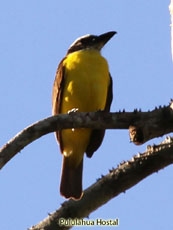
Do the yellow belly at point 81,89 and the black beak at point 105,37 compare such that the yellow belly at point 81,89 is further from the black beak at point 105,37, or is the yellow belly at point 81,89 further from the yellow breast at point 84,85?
the black beak at point 105,37

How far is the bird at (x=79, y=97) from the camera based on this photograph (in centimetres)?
572

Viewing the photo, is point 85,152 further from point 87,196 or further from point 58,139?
point 87,196

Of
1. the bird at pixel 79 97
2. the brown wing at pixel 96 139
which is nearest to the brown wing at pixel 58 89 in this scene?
the bird at pixel 79 97

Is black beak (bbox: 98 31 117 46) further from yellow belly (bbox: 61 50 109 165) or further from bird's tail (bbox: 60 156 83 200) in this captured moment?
bird's tail (bbox: 60 156 83 200)

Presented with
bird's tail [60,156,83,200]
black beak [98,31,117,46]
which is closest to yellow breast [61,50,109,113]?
black beak [98,31,117,46]

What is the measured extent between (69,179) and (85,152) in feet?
1.29

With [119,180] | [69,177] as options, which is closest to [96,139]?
[69,177]

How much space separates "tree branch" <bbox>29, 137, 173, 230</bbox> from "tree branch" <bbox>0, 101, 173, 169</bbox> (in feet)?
0.65

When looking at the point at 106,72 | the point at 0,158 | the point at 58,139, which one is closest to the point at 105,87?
the point at 106,72

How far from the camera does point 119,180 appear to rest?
13.7 feet

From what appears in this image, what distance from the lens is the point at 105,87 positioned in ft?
19.5

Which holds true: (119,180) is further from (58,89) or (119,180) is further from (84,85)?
(58,89)

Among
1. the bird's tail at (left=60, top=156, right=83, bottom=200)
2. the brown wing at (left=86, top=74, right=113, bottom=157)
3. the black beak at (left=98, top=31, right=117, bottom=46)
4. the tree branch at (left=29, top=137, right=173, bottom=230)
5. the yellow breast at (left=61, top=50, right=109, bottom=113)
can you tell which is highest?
the black beak at (left=98, top=31, right=117, bottom=46)

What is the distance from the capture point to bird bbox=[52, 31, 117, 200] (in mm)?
5719
